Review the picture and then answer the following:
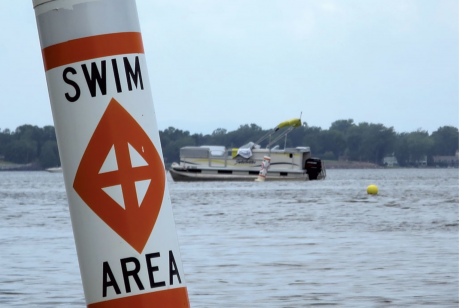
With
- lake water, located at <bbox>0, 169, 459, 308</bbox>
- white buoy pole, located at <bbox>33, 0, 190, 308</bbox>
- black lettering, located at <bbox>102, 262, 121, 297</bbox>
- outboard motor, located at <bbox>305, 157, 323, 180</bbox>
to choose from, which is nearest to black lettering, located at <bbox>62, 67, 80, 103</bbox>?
white buoy pole, located at <bbox>33, 0, 190, 308</bbox>

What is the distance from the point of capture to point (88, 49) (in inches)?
69.7

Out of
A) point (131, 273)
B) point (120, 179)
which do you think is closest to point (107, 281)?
point (131, 273)

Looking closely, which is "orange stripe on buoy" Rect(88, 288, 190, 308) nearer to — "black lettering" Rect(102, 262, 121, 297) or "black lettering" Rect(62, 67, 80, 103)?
"black lettering" Rect(102, 262, 121, 297)

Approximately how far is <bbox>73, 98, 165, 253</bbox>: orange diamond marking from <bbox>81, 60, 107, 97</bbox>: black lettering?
0.04 metres

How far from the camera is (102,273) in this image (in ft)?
5.85

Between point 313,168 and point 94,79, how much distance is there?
68.8 metres

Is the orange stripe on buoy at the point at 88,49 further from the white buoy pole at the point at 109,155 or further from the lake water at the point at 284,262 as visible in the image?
the lake water at the point at 284,262

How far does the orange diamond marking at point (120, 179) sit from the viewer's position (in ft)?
5.73

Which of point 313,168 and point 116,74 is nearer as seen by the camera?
point 116,74

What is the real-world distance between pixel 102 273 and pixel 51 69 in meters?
0.44

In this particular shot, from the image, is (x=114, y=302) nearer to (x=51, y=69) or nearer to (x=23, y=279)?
(x=51, y=69)

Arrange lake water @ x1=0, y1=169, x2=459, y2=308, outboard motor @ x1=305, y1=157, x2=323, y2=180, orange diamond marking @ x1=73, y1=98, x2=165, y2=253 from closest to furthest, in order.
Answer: orange diamond marking @ x1=73, y1=98, x2=165, y2=253, lake water @ x1=0, y1=169, x2=459, y2=308, outboard motor @ x1=305, y1=157, x2=323, y2=180

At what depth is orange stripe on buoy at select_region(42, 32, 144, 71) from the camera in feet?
5.82

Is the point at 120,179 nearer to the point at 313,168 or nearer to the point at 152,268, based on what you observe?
the point at 152,268
